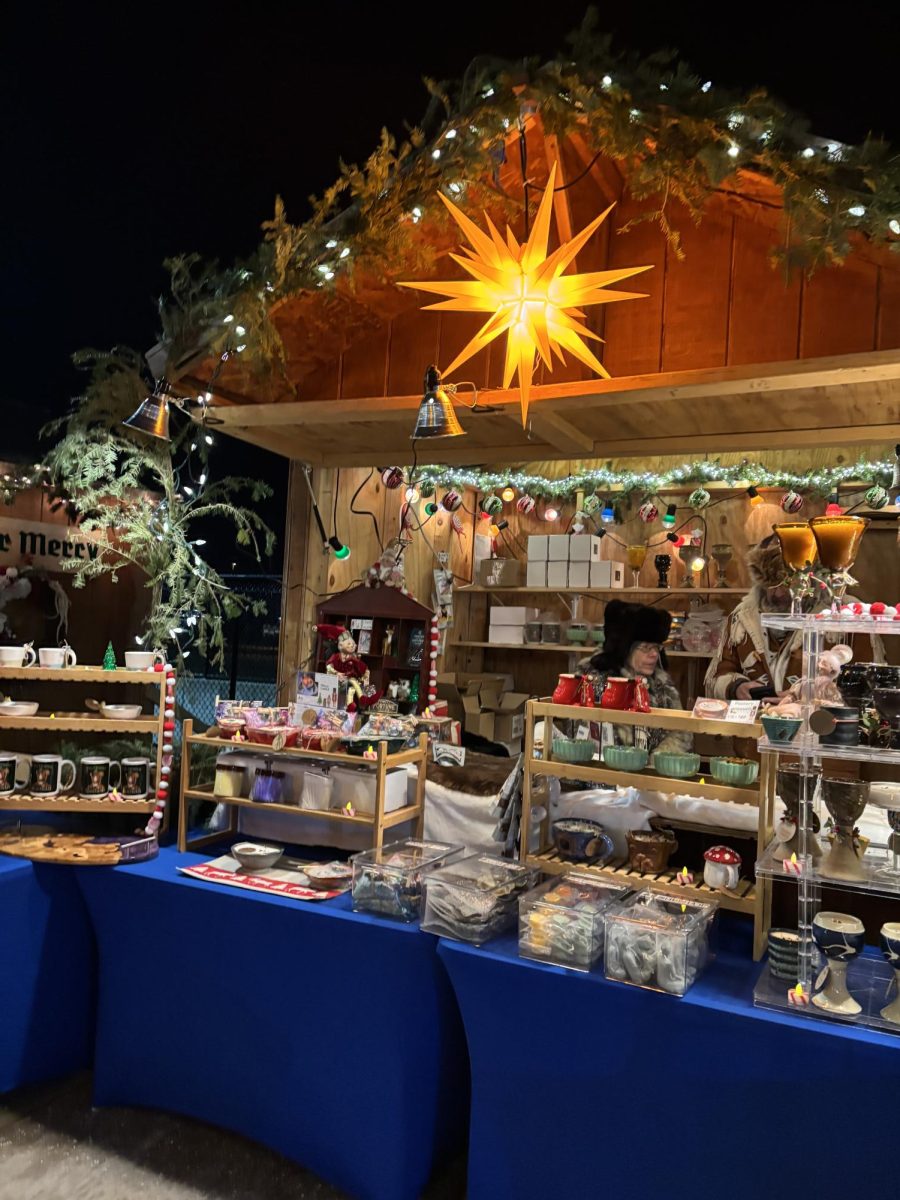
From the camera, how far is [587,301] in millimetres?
2498

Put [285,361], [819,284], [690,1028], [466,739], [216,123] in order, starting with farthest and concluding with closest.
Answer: [466,739] < [216,123] < [285,361] < [819,284] < [690,1028]

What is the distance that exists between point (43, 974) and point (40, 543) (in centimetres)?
232

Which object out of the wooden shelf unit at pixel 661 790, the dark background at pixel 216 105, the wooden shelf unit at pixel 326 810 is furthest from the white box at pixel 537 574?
the wooden shelf unit at pixel 661 790

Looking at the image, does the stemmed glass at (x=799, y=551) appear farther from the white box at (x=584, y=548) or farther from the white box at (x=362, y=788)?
the white box at (x=584, y=548)

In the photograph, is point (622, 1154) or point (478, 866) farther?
point (478, 866)

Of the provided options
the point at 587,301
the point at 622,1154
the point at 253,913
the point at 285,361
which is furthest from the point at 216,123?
the point at 622,1154

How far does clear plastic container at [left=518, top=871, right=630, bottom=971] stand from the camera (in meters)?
2.00

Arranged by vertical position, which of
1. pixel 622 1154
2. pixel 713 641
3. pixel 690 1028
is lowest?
pixel 622 1154

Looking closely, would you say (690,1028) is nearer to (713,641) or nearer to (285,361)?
(285,361)

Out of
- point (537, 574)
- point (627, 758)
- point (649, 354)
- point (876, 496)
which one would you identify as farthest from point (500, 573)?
point (627, 758)

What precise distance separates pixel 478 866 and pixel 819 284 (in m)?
2.18

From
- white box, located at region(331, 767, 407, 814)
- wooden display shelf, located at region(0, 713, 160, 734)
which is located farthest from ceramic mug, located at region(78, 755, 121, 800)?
white box, located at region(331, 767, 407, 814)

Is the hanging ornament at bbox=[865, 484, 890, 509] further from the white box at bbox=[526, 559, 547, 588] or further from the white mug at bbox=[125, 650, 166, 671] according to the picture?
the white mug at bbox=[125, 650, 166, 671]

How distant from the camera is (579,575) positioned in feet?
19.8
